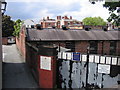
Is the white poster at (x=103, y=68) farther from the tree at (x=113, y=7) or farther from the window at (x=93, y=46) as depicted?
the window at (x=93, y=46)

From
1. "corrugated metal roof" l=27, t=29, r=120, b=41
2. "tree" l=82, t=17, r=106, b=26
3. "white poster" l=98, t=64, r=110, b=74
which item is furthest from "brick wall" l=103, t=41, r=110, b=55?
"tree" l=82, t=17, r=106, b=26

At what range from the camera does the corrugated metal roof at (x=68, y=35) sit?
15.2 meters

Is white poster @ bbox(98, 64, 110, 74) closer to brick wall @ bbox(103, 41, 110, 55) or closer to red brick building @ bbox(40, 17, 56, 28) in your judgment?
brick wall @ bbox(103, 41, 110, 55)

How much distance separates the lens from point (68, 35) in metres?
16.4

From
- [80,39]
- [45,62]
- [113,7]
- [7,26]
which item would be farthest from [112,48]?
[7,26]

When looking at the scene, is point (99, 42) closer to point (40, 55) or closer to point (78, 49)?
point (78, 49)

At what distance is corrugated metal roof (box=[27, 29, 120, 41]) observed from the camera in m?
15.2

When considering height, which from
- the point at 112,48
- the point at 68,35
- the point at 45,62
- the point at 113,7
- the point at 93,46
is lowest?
the point at 45,62

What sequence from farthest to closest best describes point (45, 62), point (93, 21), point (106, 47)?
point (93, 21), point (106, 47), point (45, 62)

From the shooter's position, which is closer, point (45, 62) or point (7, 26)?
point (45, 62)

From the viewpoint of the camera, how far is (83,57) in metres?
6.66

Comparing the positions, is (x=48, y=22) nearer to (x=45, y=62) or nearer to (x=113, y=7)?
(x=113, y=7)

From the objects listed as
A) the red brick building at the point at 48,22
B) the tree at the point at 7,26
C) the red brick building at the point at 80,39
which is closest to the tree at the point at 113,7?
the red brick building at the point at 80,39

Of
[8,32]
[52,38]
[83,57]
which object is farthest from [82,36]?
[8,32]
